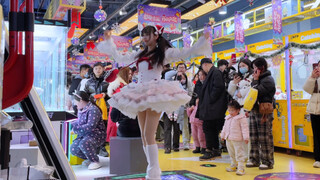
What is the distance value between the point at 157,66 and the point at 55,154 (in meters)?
1.39

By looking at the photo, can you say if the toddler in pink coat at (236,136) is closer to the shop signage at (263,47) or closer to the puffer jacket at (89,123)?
the puffer jacket at (89,123)

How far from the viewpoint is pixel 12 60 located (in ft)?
3.07

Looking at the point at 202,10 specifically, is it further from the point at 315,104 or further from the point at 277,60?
the point at 315,104

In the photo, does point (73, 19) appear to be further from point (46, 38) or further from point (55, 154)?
point (55, 154)

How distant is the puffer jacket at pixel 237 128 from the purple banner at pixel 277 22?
309 centimetres

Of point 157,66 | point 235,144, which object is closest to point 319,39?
point 235,144

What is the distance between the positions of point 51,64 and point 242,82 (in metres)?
2.64

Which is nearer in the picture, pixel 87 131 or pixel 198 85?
pixel 87 131

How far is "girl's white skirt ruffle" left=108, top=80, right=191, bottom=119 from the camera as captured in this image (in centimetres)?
217

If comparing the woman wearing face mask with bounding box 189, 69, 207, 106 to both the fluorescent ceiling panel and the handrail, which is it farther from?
the handrail

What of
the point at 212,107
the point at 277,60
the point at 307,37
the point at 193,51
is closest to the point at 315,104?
the point at 212,107

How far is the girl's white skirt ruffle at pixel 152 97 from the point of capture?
7.11 ft

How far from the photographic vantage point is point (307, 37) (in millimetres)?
5711

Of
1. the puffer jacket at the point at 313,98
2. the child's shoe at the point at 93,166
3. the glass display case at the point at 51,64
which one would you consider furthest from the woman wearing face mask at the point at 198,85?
the glass display case at the point at 51,64
